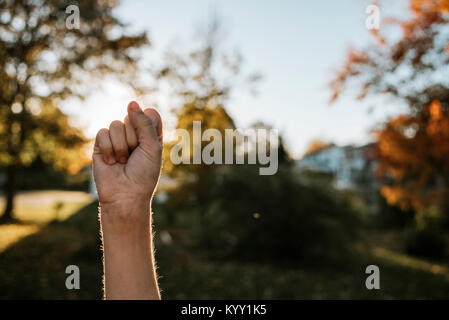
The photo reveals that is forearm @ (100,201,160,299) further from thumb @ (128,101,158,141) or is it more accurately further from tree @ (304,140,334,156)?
tree @ (304,140,334,156)

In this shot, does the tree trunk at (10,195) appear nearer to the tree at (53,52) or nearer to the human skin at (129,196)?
the tree at (53,52)

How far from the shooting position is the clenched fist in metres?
1.00

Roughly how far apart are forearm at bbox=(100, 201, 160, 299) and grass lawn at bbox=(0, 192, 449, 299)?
5.31 m

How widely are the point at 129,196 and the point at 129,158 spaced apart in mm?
114

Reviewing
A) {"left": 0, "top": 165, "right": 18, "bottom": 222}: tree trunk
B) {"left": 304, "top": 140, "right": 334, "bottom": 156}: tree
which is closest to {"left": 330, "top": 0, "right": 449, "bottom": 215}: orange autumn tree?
{"left": 0, "top": 165, "right": 18, "bottom": 222}: tree trunk

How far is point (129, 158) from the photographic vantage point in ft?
3.45

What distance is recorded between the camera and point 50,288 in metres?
5.99

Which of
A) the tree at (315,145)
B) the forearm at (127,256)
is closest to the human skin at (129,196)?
the forearm at (127,256)

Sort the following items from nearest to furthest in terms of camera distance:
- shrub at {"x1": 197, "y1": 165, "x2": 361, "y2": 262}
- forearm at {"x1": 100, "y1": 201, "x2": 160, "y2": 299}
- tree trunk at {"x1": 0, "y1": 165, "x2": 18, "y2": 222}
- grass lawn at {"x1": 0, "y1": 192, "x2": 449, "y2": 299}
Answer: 1. forearm at {"x1": 100, "y1": 201, "x2": 160, "y2": 299}
2. grass lawn at {"x1": 0, "y1": 192, "x2": 449, "y2": 299}
3. shrub at {"x1": 197, "y1": 165, "x2": 361, "y2": 262}
4. tree trunk at {"x1": 0, "y1": 165, "x2": 18, "y2": 222}

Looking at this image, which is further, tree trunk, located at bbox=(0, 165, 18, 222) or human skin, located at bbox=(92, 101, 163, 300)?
tree trunk, located at bbox=(0, 165, 18, 222)

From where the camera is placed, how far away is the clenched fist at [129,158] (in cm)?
100

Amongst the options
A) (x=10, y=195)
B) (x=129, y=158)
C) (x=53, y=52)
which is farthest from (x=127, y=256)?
(x=10, y=195)

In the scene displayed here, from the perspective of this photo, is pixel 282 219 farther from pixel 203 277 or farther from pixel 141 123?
pixel 141 123

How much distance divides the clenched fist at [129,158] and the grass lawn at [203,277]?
530cm
